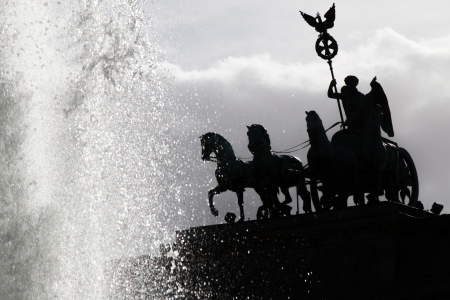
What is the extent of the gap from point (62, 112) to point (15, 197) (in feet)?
5.67

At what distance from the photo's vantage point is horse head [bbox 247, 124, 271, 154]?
47.4 ft

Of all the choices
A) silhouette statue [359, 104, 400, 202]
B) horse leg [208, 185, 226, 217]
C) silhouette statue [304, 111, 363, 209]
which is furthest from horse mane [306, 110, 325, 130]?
horse leg [208, 185, 226, 217]

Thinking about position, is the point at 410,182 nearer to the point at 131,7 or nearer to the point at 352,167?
the point at 352,167

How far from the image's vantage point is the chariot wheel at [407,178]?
1485 cm

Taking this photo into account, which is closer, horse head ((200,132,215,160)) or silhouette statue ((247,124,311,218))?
silhouette statue ((247,124,311,218))

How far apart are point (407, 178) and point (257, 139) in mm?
3237

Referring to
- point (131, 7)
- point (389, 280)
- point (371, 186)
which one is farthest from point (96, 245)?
point (371, 186)

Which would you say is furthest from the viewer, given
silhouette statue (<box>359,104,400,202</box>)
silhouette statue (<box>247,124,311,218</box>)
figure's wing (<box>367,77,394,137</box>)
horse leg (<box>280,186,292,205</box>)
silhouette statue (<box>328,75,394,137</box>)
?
figure's wing (<box>367,77,394,137</box>)

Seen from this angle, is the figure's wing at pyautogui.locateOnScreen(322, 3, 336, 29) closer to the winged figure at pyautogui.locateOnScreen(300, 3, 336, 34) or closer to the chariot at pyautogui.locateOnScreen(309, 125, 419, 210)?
the winged figure at pyautogui.locateOnScreen(300, 3, 336, 34)

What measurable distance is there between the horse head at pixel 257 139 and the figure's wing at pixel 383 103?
101 inches

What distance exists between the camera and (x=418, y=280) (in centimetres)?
1189

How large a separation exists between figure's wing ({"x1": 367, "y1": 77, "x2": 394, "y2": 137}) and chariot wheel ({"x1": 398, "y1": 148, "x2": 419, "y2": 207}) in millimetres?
587

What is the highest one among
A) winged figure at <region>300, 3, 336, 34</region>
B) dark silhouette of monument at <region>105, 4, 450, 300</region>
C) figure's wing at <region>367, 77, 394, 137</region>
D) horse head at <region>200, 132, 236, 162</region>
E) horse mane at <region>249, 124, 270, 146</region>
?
winged figure at <region>300, 3, 336, 34</region>

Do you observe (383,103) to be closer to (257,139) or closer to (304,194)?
(304,194)
